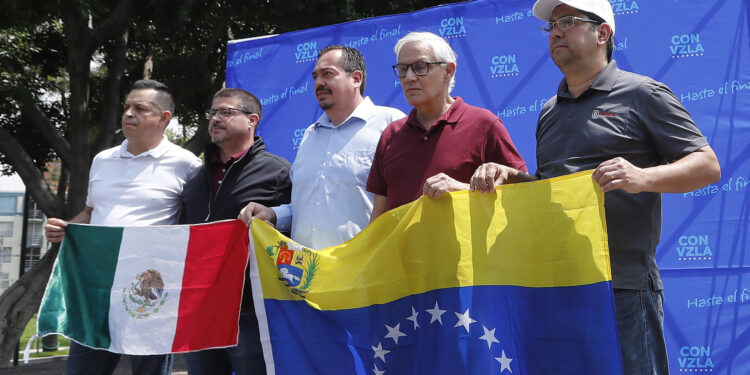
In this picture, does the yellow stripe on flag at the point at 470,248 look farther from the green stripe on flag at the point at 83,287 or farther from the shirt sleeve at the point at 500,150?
the green stripe on flag at the point at 83,287

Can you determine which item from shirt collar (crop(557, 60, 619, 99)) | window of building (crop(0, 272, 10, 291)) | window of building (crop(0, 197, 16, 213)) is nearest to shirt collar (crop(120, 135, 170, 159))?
shirt collar (crop(557, 60, 619, 99))

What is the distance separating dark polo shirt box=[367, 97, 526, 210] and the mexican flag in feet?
3.15

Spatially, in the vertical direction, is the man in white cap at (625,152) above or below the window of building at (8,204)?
below

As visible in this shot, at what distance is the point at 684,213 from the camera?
431cm

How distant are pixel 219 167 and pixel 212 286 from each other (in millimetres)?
680

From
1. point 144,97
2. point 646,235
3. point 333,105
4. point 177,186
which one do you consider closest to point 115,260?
point 177,186

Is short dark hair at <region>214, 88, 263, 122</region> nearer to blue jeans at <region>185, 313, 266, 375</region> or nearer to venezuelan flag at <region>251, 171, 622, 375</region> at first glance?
venezuelan flag at <region>251, 171, 622, 375</region>

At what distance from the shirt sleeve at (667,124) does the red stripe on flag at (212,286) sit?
2.08 metres

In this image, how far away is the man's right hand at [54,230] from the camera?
3.85 metres

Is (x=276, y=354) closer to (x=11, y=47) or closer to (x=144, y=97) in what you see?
(x=144, y=97)

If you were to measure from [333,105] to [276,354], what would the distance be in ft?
4.29

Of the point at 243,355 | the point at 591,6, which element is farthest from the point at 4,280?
the point at 591,6

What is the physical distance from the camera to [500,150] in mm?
2842

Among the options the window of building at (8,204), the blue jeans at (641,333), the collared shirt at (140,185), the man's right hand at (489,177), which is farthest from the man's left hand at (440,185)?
the window of building at (8,204)
